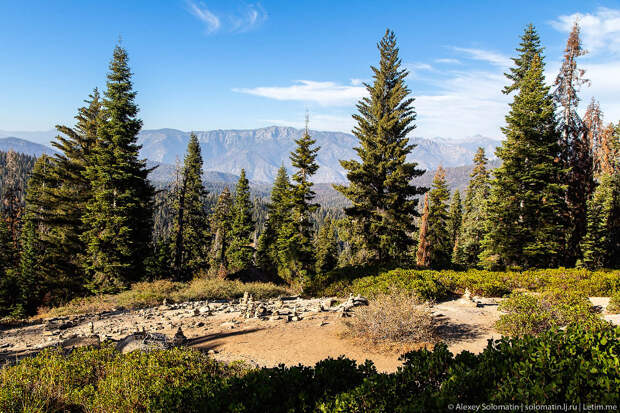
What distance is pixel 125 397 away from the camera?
4.82 meters

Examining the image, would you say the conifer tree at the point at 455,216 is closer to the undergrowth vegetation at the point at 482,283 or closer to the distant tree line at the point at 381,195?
the distant tree line at the point at 381,195

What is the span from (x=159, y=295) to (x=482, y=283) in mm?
16381

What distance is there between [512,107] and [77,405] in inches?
997

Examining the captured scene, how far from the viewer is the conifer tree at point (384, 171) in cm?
2298

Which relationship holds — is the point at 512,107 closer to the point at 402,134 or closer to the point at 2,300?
the point at 402,134

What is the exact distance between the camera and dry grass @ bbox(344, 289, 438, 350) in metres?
8.52

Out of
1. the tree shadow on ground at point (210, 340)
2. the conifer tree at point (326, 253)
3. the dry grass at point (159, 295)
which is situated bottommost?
the conifer tree at point (326, 253)

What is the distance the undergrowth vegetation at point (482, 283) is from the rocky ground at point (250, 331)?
2.46ft

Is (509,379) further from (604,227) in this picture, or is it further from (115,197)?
(604,227)

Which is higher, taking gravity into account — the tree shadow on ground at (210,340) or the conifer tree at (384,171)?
the conifer tree at (384,171)

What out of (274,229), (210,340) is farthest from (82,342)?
(274,229)

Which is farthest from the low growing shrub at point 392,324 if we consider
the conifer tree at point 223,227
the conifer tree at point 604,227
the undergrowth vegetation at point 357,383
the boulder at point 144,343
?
the conifer tree at point 223,227

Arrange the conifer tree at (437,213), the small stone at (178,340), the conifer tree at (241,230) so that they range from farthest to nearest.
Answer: the conifer tree at (241,230) < the conifer tree at (437,213) < the small stone at (178,340)

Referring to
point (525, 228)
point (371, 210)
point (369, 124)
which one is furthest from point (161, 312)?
point (525, 228)
